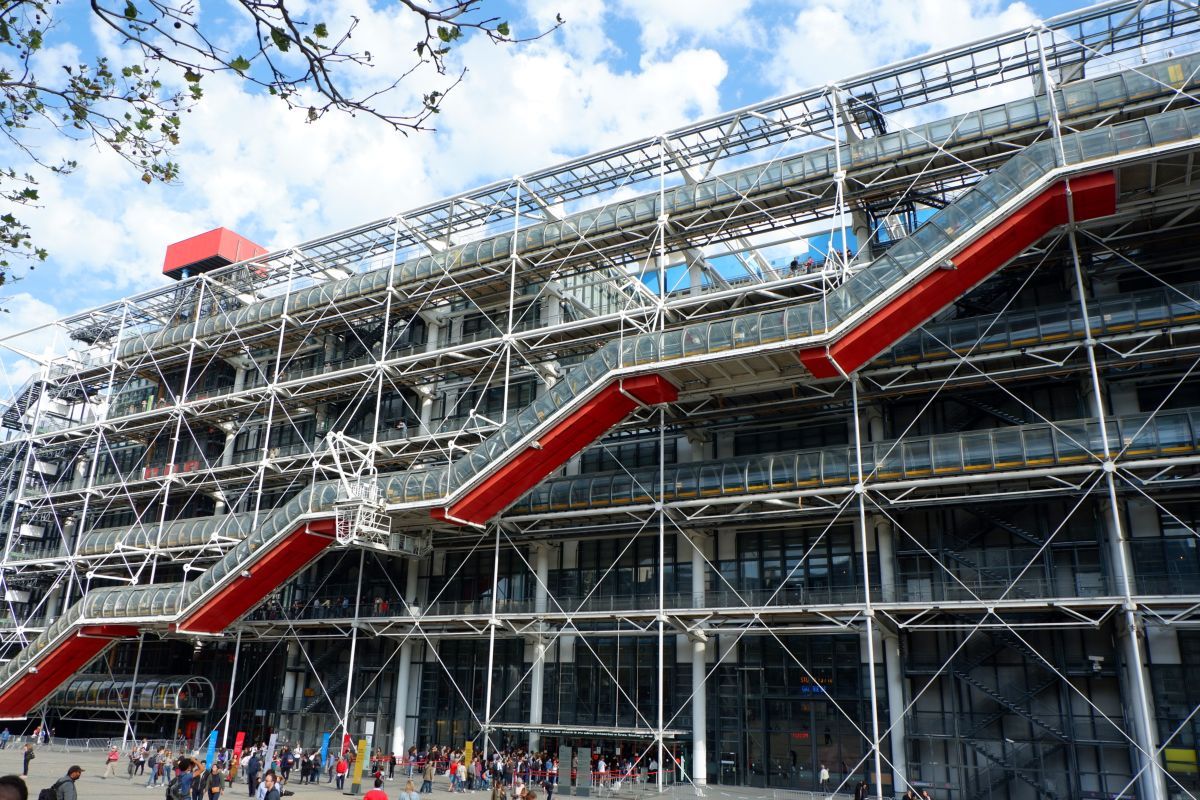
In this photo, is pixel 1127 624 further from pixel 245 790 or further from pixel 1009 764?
pixel 245 790

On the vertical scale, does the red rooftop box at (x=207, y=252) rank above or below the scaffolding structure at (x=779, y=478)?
above

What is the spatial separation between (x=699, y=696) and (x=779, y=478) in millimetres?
5837

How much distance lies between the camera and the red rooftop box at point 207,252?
42062 mm

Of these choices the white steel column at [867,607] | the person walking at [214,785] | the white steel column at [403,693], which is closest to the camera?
the person walking at [214,785]

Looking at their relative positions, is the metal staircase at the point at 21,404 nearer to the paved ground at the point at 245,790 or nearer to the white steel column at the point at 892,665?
the paved ground at the point at 245,790

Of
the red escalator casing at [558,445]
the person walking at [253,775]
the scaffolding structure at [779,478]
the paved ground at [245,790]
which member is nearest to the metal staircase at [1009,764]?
the scaffolding structure at [779,478]

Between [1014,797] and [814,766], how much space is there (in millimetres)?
4303

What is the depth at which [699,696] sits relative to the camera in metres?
23.0

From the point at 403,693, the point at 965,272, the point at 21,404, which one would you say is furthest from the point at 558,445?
the point at 21,404

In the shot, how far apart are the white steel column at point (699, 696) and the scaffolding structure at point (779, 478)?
0.11 metres

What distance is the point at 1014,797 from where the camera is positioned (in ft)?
63.4

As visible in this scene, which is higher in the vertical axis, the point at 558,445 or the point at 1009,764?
the point at 558,445

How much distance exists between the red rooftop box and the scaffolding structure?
35.5 ft

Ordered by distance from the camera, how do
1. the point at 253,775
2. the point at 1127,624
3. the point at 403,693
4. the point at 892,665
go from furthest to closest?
the point at 403,693 < the point at 892,665 < the point at 253,775 < the point at 1127,624
